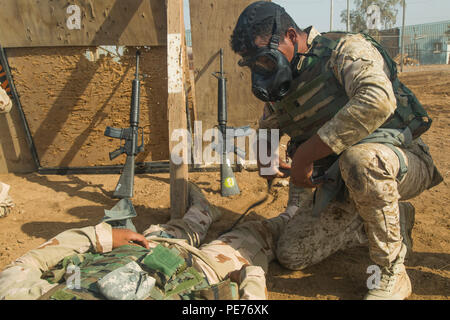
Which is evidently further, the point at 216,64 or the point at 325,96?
the point at 216,64

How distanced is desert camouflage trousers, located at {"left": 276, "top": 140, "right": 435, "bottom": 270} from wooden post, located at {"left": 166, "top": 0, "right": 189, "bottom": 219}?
913mm

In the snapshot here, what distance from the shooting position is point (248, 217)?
317cm

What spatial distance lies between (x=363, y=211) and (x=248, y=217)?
4.44 ft

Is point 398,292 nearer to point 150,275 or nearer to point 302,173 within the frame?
point 302,173

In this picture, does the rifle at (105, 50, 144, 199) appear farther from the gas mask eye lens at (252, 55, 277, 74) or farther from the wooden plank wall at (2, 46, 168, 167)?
the gas mask eye lens at (252, 55, 277, 74)

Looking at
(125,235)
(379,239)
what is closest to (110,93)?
(125,235)

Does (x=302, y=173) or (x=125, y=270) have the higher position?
(x=302, y=173)

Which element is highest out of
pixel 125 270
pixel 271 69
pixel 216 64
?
pixel 216 64

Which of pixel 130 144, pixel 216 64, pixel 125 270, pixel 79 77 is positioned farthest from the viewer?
pixel 216 64

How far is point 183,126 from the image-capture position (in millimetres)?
3070

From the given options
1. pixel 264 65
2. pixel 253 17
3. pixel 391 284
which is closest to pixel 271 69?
pixel 264 65

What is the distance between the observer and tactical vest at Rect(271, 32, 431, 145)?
2.16 metres

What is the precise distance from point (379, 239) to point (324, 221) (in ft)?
1.78

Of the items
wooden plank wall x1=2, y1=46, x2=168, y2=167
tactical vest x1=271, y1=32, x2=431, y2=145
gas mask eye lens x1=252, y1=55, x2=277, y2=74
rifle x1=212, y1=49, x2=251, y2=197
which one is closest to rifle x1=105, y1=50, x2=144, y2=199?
wooden plank wall x1=2, y1=46, x2=168, y2=167
